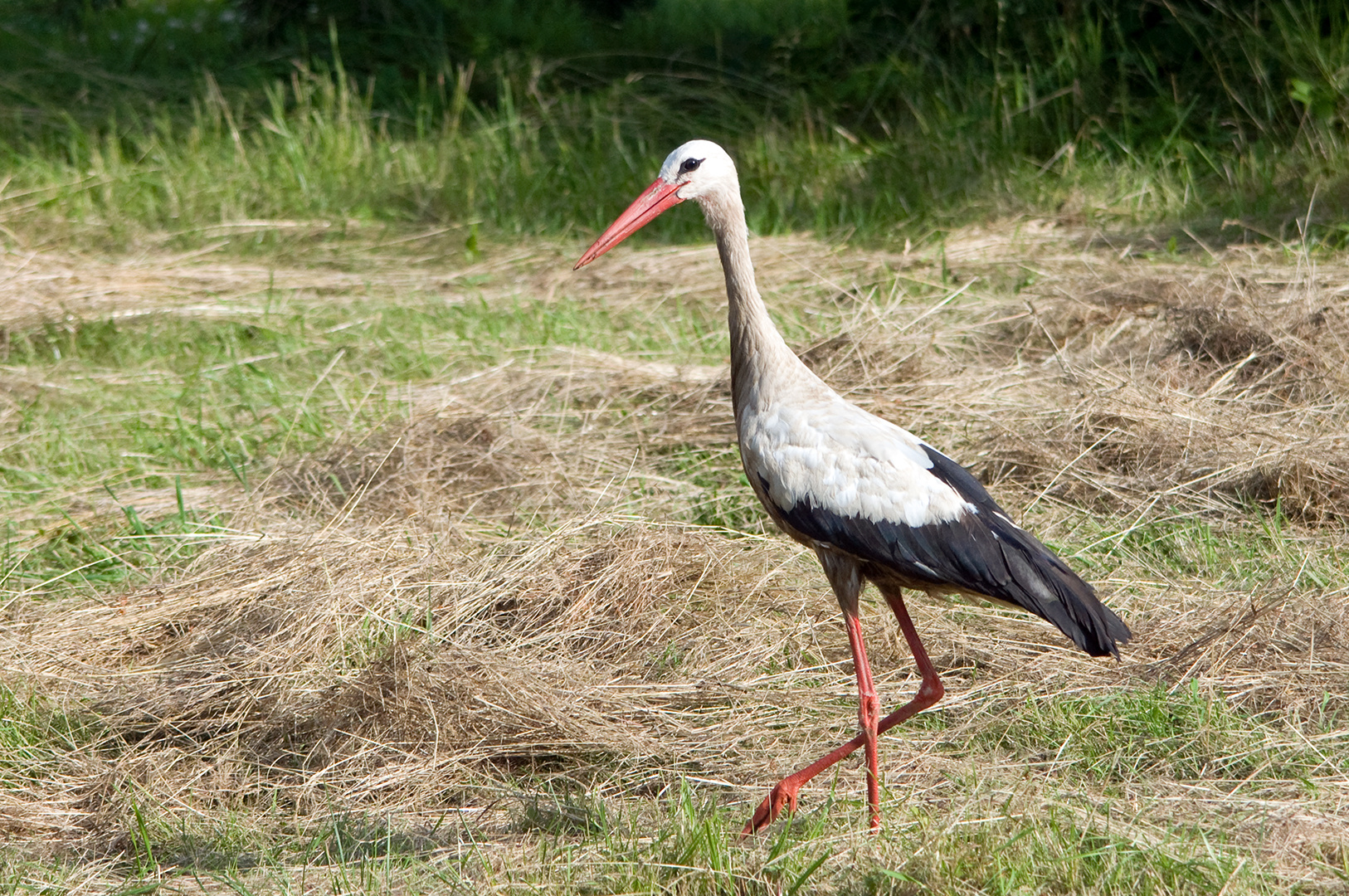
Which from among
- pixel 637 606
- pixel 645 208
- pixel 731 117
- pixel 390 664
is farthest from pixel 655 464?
pixel 731 117

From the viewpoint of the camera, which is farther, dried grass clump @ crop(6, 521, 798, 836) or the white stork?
dried grass clump @ crop(6, 521, 798, 836)

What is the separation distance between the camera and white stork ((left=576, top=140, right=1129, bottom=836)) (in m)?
2.99

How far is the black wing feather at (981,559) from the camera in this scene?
115 inches

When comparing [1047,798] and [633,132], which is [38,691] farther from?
[633,132]

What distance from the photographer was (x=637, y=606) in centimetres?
382

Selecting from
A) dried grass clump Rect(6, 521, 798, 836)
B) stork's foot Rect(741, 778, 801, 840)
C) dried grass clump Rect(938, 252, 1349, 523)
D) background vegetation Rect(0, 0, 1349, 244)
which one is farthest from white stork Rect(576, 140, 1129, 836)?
background vegetation Rect(0, 0, 1349, 244)

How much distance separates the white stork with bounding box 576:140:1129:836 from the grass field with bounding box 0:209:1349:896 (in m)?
0.31

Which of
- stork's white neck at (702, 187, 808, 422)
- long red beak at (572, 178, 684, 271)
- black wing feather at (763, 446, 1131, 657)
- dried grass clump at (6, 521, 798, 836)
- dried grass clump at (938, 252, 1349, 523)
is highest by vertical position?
long red beak at (572, 178, 684, 271)

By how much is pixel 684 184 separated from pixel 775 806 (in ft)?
5.18

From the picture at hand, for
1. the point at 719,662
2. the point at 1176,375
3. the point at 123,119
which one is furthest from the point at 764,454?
the point at 123,119

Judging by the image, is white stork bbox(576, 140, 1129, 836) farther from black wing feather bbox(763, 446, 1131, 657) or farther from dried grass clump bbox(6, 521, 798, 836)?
dried grass clump bbox(6, 521, 798, 836)

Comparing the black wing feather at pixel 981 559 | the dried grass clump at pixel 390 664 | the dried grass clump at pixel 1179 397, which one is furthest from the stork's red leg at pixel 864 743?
the dried grass clump at pixel 1179 397

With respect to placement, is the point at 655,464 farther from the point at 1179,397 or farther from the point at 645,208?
the point at 1179,397

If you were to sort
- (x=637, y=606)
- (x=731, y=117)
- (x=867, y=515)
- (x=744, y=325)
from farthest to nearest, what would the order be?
1. (x=731, y=117)
2. (x=637, y=606)
3. (x=744, y=325)
4. (x=867, y=515)
